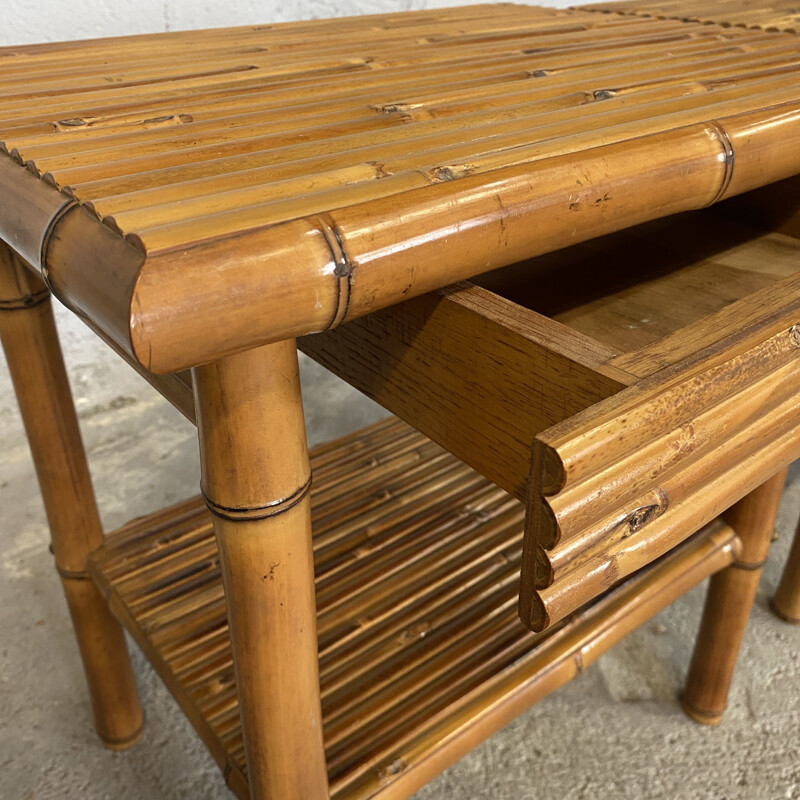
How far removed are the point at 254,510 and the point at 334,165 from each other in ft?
0.55

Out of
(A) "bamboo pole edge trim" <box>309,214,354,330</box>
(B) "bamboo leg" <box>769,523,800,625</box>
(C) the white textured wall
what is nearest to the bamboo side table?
(A) "bamboo pole edge trim" <box>309,214,354,330</box>

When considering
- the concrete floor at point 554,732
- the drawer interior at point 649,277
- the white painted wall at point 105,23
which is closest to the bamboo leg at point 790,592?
the concrete floor at point 554,732

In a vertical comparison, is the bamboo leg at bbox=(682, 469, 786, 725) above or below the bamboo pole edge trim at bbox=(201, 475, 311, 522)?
below

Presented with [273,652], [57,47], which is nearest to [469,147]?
[273,652]

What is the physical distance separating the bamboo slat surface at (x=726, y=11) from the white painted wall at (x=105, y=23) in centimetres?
52

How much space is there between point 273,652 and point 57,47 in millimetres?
614

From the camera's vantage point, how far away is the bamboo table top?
12.5 inches

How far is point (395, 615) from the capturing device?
27.7 inches

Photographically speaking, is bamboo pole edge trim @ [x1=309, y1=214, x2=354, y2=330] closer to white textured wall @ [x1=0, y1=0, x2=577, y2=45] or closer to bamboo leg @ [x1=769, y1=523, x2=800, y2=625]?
bamboo leg @ [x1=769, y1=523, x2=800, y2=625]

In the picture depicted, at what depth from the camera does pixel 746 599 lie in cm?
80

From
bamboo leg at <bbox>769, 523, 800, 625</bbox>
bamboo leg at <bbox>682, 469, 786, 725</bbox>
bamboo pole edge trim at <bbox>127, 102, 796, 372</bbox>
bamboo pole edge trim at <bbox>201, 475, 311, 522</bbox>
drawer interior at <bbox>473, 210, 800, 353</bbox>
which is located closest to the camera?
bamboo pole edge trim at <bbox>127, 102, 796, 372</bbox>

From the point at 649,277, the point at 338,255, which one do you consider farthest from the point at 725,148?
the point at 338,255

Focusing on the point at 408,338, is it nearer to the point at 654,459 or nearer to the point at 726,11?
the point at 654,459

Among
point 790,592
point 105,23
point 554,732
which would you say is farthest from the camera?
point 105,23
